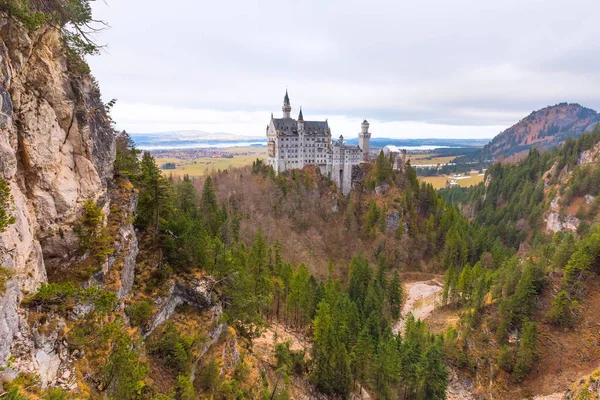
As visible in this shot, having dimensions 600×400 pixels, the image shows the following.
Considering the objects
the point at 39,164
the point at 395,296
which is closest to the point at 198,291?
the point at 39,164

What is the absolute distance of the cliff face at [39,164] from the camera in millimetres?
12961

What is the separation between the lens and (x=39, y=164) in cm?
1617

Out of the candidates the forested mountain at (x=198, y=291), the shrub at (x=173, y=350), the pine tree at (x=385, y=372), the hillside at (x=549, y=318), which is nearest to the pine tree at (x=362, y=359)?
the forested mountain at (x=198, y=291)

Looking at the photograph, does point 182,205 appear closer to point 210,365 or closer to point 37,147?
point 210,365

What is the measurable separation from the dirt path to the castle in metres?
39.4

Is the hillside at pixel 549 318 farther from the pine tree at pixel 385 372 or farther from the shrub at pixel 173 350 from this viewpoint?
the shrub at pixel 173 350

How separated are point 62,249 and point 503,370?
190 ft

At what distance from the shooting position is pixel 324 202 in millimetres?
99625

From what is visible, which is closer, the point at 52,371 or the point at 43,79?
the point at 52,371

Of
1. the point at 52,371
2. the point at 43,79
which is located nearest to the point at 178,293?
the point at 52,371

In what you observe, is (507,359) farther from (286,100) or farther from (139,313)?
(286,100)

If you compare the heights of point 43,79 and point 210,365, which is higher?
point 43,79

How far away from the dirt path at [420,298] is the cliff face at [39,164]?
63413mm

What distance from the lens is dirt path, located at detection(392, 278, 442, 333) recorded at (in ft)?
236
